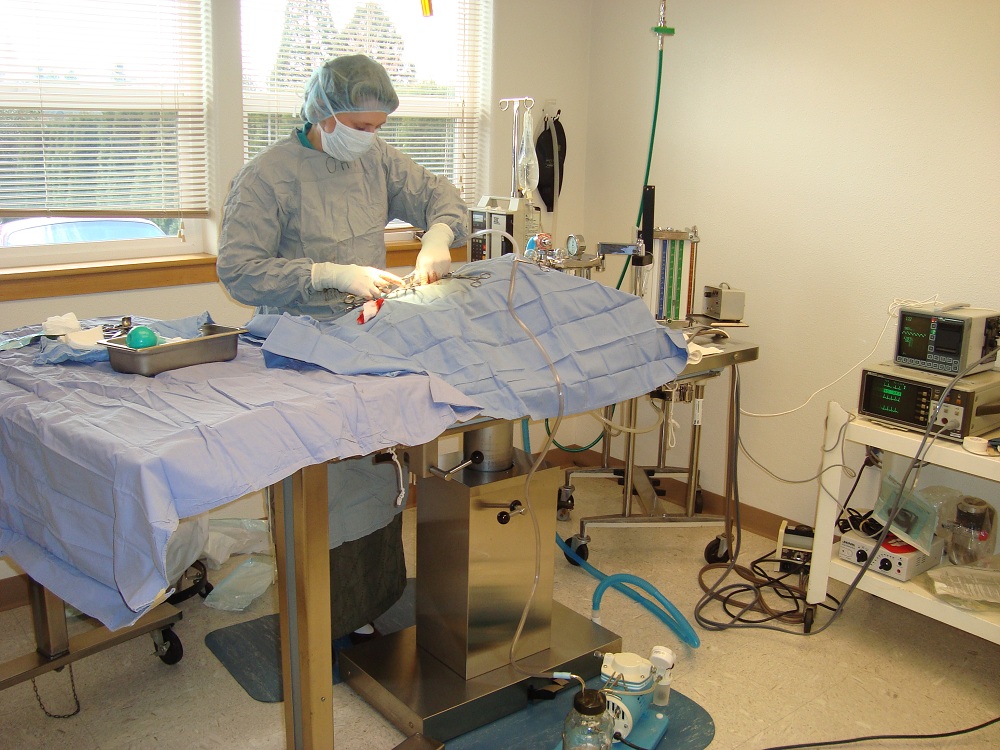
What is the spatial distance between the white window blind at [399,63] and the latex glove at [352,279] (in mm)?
1027

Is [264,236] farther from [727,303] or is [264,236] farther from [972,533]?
[972,533]

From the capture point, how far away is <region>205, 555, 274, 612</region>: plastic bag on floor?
8.59 ft

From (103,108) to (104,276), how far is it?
489 mm

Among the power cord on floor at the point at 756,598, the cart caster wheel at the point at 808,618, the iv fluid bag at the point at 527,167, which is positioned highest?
the iv fluid bag at the point at 527,167

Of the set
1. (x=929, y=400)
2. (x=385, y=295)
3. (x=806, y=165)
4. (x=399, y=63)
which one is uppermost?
(x=399, y=63)

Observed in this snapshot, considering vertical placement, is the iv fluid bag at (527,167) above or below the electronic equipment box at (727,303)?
above

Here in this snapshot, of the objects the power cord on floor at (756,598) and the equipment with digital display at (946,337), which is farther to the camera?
the power cord on floor at (756,598)

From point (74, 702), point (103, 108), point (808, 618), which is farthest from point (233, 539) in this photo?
point (808, 618)

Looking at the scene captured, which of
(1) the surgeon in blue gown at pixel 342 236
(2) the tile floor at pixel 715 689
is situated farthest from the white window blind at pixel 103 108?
(2) the tile floor at pixel 715 689

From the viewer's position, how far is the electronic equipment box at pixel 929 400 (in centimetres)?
222

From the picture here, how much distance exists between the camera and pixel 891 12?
8.64 feet

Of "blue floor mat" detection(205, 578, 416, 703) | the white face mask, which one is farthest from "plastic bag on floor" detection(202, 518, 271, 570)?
the white face mask

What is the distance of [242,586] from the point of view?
2674mm

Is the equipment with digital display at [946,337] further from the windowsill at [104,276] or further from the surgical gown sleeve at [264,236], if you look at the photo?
the windowsill at [104,276]
